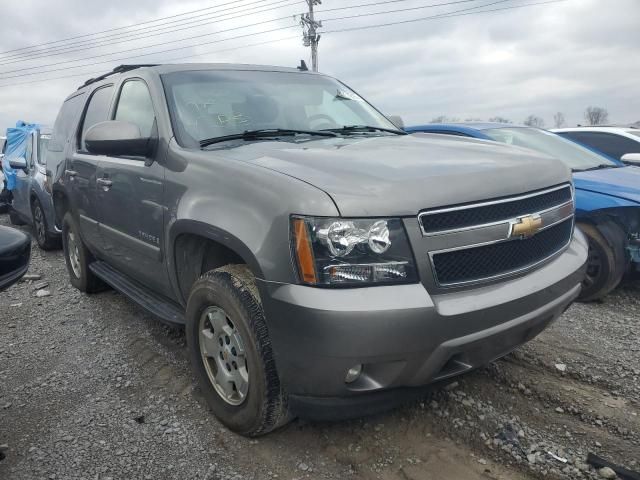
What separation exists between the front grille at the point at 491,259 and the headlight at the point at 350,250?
0.61ft

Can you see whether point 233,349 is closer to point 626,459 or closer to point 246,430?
point 246,430

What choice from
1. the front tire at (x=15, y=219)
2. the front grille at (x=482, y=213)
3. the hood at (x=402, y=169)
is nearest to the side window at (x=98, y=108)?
the hood at (x=402, y=169)

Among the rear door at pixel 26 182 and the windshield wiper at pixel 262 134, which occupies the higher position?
the windshield wiper at pixel 262 134

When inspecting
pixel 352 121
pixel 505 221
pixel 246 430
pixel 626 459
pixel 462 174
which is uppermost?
pixel 352 121

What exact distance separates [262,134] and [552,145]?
3834 mm

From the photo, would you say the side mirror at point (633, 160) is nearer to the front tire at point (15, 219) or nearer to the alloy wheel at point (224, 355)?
the alloy wheel at point (224, 355)

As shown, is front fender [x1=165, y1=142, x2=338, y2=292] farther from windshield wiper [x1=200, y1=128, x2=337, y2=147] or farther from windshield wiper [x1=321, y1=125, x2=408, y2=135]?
windshield wiper [x1=321, y1=125, x2=408, y2=135]

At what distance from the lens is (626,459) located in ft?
7.85

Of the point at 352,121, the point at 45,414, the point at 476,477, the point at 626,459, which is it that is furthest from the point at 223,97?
the point at 626,459

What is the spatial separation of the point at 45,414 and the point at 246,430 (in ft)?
4.21

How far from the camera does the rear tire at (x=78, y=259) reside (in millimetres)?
4734

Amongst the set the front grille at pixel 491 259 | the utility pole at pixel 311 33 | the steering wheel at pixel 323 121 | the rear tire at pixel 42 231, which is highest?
the utility pole at pixel 311 33

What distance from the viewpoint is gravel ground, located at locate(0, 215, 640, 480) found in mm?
2408

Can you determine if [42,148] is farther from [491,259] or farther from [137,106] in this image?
[491,259]
